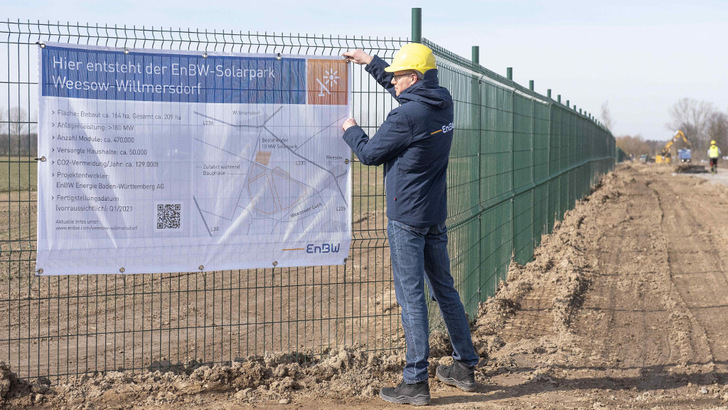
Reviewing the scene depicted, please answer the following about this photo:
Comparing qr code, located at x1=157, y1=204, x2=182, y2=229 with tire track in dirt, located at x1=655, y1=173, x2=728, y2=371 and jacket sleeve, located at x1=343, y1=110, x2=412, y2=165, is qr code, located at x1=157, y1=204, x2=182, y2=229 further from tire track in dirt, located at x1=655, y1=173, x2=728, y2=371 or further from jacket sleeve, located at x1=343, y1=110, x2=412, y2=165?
tire track in dirt, located at x1=655, y1=173, x2=728, y2=371

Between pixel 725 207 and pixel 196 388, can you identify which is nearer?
pixel 196 388

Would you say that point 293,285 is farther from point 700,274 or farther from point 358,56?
point 700,274

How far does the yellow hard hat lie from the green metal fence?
75 cm

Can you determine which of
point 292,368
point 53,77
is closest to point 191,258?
point 292,368

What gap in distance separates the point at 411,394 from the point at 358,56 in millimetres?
2457

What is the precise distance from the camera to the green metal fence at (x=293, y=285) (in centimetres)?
587

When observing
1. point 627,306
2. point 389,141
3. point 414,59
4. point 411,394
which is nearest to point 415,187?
point 389,141

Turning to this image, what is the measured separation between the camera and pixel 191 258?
5.79 meters

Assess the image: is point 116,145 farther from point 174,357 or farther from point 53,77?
point 174,357

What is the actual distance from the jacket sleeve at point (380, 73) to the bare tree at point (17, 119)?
2387mm

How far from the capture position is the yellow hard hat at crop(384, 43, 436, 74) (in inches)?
205

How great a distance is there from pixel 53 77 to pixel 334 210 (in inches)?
86.6

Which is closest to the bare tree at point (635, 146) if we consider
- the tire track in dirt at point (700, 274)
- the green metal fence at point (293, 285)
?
the tire track in dirt at point (700, 274)

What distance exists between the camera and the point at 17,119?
5324mm
